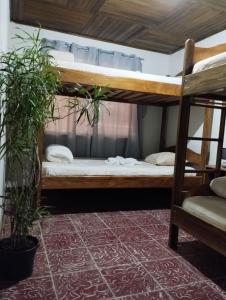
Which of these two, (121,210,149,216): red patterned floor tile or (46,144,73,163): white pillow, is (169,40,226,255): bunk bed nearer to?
(121,210,149,216): red patterned floor tile

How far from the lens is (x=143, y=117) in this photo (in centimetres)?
417

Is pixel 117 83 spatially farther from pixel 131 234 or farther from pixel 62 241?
pixel 62 241

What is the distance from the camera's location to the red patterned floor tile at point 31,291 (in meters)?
1.27

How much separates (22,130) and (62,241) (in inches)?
40.4

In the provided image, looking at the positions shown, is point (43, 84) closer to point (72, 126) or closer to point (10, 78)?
point (10, 78)

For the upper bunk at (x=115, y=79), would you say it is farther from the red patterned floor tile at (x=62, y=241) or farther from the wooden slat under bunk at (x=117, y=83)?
the red patterned floor tile at (x=62, y=241)

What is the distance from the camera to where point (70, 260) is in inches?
65.7

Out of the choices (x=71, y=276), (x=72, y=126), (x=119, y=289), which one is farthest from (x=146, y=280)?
(x=72, y=126)

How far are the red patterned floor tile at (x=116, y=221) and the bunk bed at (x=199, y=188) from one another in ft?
1.86

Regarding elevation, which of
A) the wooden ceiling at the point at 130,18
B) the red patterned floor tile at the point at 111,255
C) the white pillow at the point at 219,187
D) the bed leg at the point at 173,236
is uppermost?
the wooden ceiling at the point at 130,18

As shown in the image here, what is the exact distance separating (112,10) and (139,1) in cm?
36

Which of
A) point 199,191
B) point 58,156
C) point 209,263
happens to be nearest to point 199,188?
point 199,191

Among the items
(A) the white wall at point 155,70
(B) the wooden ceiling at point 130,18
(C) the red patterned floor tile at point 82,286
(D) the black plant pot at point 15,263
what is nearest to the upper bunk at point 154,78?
(B) the wooden ceiling at point 130,18

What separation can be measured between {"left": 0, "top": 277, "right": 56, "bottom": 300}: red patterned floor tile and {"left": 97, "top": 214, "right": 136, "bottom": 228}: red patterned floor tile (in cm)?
99
